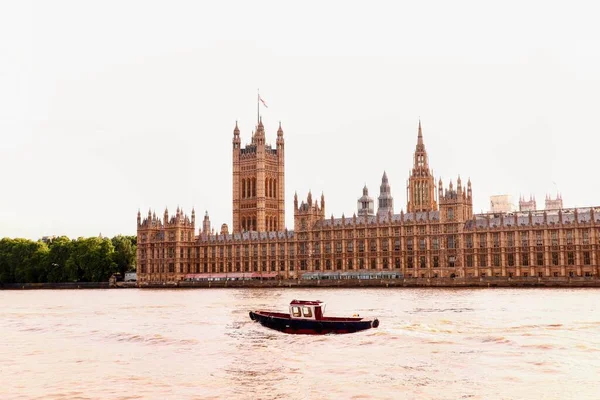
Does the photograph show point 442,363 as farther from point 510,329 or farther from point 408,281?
point 408,281

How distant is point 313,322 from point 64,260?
128 metres

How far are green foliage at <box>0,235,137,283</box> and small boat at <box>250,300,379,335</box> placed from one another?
390 ft

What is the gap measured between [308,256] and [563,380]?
4719 inches

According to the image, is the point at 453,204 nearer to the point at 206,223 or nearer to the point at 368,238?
the point at 368,238

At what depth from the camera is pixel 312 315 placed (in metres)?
51.8

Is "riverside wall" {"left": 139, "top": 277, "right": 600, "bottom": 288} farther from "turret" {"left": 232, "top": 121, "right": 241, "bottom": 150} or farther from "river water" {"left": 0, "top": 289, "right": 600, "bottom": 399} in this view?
"river water" {"left": 0, "top": 289, "right": 600, "bottom": 399}

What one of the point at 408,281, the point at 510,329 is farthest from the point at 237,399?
A: the point at 408,281

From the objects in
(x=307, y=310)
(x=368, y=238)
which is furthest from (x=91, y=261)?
(x=307, y=310)

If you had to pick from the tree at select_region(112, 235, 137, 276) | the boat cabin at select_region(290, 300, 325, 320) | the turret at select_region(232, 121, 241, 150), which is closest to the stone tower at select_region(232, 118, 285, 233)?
the turret at select_region(232, 121, 241, 150)

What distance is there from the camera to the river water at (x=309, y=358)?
3225 centimetres

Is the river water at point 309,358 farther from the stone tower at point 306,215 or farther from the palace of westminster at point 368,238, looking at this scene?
the stone tower at point 306,215

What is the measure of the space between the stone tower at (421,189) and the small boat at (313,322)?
426ft

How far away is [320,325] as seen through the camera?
51000mm

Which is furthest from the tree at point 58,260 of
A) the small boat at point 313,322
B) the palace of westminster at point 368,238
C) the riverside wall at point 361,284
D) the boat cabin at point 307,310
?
the boat cabin at point 307,310
